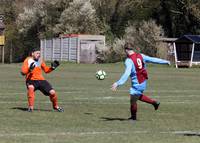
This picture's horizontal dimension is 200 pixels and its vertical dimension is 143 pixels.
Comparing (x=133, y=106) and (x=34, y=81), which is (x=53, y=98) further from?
(x=133, y=106)

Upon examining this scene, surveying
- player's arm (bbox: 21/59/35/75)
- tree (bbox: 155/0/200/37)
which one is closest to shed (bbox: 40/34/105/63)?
tree (bbox: 155/0/200/37)

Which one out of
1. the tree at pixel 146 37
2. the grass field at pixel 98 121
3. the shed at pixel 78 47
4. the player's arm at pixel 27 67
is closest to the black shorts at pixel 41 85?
the player's arm at pixel 27 67

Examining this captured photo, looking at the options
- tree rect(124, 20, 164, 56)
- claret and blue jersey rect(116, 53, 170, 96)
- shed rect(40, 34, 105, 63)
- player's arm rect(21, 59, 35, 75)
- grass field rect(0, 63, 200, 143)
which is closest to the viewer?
grass field rect(0, 63, 200, 143)

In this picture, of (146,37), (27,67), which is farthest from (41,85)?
(146,37)

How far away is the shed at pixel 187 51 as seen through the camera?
55247mm

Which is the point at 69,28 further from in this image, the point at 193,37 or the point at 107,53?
the point at 193,37

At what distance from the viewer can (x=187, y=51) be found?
184 ft

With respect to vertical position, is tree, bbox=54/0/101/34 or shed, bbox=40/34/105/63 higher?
tree, bbox=54/0/101/34

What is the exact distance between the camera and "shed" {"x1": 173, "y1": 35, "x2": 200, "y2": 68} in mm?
55247

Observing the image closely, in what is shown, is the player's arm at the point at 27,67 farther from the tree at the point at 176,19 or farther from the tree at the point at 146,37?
the tree at the point at 176,19

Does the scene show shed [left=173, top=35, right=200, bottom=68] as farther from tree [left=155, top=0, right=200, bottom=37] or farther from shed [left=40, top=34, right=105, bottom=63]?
tree [left=155, top=0, right=200, bottom=37]

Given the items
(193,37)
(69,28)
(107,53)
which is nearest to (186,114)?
(193,37)

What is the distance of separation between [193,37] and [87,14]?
22.5 m

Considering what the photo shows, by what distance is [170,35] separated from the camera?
78750 mm
